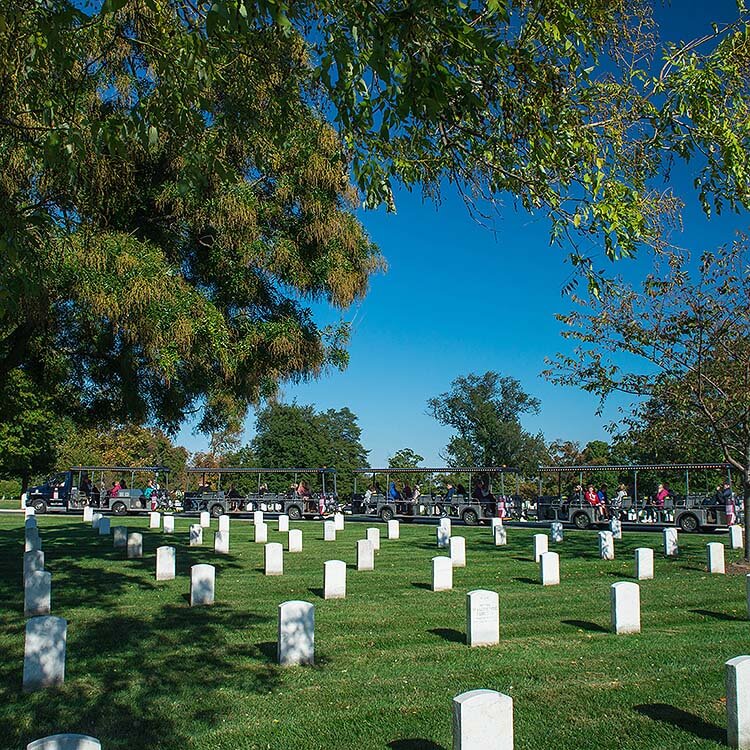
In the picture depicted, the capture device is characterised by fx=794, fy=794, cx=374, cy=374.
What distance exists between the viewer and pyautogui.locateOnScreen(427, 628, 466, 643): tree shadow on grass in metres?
9.52

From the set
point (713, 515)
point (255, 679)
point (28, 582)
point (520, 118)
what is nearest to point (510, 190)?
point (520, 118)

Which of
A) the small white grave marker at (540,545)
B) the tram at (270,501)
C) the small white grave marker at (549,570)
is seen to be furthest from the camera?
the tram at (270,501)

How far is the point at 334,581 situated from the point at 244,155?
23.4ft

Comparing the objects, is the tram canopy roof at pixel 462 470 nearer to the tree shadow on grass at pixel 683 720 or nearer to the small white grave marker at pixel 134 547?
the small white grave marker at pixel 134 547

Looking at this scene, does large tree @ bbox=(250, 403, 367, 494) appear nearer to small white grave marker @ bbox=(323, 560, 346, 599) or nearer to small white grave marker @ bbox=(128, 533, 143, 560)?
small white grave marker @ bbox=(128, 533, 143, 560)

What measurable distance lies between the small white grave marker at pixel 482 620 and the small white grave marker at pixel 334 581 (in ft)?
12.0

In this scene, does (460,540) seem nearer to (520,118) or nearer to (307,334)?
(307,334)

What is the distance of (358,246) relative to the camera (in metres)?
14.6

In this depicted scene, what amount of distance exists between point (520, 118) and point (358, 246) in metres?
6.83

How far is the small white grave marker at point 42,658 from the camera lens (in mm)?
7320

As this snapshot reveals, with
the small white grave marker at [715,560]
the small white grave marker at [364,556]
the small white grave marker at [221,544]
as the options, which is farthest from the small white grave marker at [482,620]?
the small white grave marker at [221,544]

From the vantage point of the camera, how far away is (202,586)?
1174 cm

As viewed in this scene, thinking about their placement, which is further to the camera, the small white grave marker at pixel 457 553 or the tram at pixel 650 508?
the tram at pixel 650 508

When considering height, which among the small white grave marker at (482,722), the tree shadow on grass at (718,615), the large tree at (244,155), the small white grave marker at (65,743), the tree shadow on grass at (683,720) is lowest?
the tree shadow on grass at (718,615)
